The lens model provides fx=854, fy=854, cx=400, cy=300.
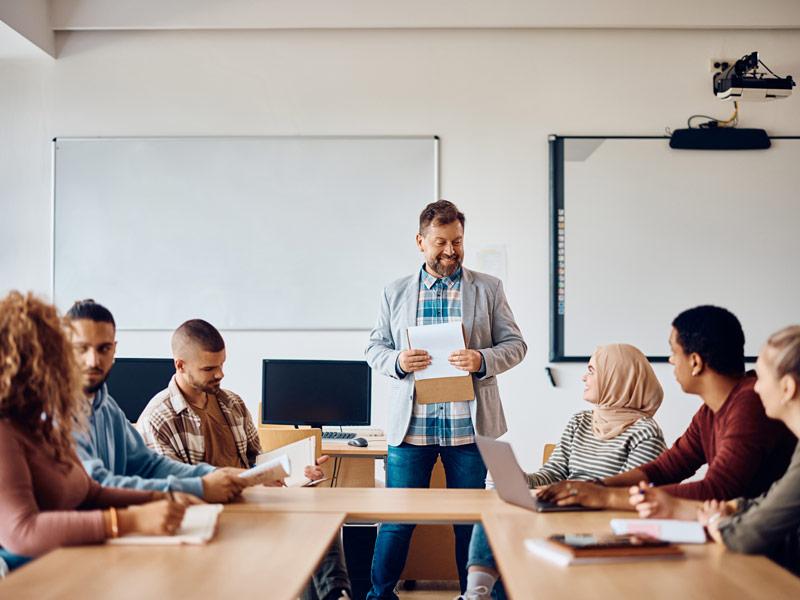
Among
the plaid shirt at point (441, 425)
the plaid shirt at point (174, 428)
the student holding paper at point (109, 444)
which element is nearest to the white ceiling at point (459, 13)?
the plaid shirt at point (441, 425)

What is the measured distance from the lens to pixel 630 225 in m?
4.83

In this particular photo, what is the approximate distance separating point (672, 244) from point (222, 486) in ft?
10.9

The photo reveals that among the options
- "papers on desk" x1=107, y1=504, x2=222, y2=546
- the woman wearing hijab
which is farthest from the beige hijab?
"papers on desk" x1=107, y1=504, x2=222, y2=546

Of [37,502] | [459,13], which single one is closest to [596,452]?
[37,502]

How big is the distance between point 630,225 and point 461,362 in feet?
7.32

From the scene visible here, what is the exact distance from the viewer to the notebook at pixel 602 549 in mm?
1749

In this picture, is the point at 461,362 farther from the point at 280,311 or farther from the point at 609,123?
the point at 609,123

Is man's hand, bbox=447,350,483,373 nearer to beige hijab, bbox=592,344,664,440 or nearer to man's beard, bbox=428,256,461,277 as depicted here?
man's beard, bbox=428,256,461,277

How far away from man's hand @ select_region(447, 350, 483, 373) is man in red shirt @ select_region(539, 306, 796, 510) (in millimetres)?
673

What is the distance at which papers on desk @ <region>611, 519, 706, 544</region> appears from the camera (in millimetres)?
1900

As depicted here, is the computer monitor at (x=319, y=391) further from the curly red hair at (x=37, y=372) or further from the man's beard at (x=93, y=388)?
the curly red hair at (x=37, y=372)

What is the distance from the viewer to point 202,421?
8.93ft

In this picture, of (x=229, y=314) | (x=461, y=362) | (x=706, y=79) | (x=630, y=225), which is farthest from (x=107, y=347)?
(x=706, y=79)

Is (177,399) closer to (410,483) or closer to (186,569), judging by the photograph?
(410,483)
